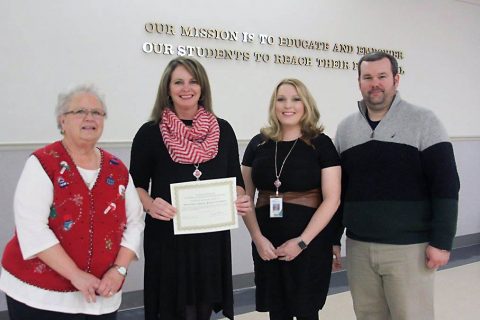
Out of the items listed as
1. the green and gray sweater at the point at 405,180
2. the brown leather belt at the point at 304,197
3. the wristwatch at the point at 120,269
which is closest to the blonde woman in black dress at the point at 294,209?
the brown leather belt at the point at 304,197

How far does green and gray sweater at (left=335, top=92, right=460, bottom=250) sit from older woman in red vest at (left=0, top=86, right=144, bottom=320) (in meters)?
1.12

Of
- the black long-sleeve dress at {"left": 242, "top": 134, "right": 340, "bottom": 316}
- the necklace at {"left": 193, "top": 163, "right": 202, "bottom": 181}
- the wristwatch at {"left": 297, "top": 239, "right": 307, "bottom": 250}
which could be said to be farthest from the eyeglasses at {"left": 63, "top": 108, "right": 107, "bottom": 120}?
the wristwatch at {"left": 297, "top": 239, "right": 307, "bottom": 250}

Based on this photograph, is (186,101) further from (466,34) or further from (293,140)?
(466,34)

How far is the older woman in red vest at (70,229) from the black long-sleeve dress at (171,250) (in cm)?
26

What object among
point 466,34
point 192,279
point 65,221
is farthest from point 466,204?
point 65,221

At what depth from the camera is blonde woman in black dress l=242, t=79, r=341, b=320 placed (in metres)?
2.05

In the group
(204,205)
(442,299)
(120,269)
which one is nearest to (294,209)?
(204,205)

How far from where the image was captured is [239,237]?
3895 mm

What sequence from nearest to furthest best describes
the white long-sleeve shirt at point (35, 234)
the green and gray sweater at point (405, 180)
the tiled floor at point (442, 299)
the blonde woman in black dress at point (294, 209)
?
the white long-sleeve shirt at point (35, 234) → the green and gray sweater at point (405, 180) → the blonde woman in black dress at point (294, 209) → the tiled floor at point (442, 299)

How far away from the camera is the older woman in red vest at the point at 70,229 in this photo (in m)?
1.43

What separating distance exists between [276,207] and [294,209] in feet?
0.28

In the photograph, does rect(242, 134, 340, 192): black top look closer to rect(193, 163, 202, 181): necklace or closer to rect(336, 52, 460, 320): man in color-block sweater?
rect(336, 52, 460, 320): man in color-block sweater

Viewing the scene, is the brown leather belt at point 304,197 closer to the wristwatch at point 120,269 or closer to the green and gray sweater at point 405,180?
the green and gray sweater at point 405,180

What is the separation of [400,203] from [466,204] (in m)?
3.92
